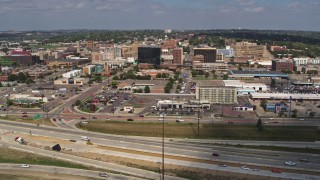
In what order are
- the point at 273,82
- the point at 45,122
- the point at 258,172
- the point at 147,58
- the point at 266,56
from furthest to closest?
the point at 266,56 < the point at 147,58 < the point at 273,82 < the point at 45,122 < the point at 258,172

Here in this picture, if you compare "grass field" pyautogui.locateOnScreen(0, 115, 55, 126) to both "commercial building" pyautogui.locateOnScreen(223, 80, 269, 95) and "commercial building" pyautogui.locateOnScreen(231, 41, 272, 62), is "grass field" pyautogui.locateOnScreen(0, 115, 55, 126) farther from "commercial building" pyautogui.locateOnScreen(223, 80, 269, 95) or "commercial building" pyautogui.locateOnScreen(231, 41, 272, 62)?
"commercial building" pyautogui.locateOnScreen(231, 41, 272, 62)

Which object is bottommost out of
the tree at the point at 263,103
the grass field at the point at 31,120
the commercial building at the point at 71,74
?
the grass field at the point at 31,120

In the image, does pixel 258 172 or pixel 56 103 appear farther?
pixel 56 103

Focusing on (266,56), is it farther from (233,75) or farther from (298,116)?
(298,116)

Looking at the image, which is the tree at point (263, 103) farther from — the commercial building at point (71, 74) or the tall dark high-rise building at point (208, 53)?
the tall dark high-rise building at point (208, 53)

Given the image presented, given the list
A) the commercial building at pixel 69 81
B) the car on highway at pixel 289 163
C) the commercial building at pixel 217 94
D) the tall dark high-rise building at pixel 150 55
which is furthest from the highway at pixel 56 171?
the tall dark high-rise building at pixel 150 55

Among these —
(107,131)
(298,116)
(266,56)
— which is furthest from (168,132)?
(266,56)

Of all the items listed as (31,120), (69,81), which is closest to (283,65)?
(69,81)
